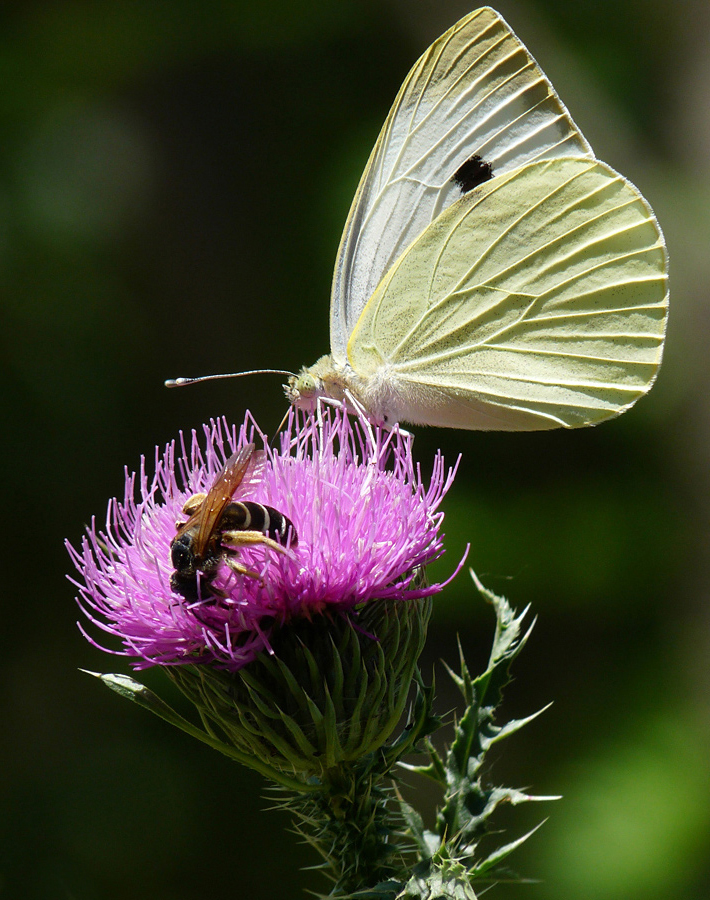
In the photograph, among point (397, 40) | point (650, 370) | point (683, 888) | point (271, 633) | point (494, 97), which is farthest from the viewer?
point (397, 40)

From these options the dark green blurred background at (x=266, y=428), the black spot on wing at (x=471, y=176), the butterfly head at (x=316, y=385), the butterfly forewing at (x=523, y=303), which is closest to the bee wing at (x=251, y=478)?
the butterfly head at (x=316, y=385)

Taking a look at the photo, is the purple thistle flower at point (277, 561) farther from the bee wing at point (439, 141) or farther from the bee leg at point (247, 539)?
the bee wing at point (439, 141)

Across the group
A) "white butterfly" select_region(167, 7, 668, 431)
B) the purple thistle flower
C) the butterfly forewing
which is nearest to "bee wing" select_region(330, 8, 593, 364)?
"white butterfly" select_region(167, 7, 668, 431)

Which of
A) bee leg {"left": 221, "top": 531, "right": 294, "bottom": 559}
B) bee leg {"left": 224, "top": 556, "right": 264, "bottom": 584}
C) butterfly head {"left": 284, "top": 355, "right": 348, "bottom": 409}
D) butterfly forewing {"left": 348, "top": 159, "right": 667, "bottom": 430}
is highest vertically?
butterfly forewing {"left": 348, "top": 159, "right": 667, "bottom": 430}

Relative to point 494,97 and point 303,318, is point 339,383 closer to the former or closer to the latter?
point 494,97

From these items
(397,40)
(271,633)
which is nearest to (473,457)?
(397,40)

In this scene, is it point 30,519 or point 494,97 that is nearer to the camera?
point 494,97

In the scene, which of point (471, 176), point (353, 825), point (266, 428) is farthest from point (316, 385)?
point (266, 428)

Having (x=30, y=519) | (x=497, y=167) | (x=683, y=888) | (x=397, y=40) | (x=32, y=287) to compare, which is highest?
(x=397, y=40)

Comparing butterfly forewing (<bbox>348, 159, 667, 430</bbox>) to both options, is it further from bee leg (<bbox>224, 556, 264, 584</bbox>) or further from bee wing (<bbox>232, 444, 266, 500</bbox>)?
bee leg (<bbox>224, 556, 264, 584</bbox>)
